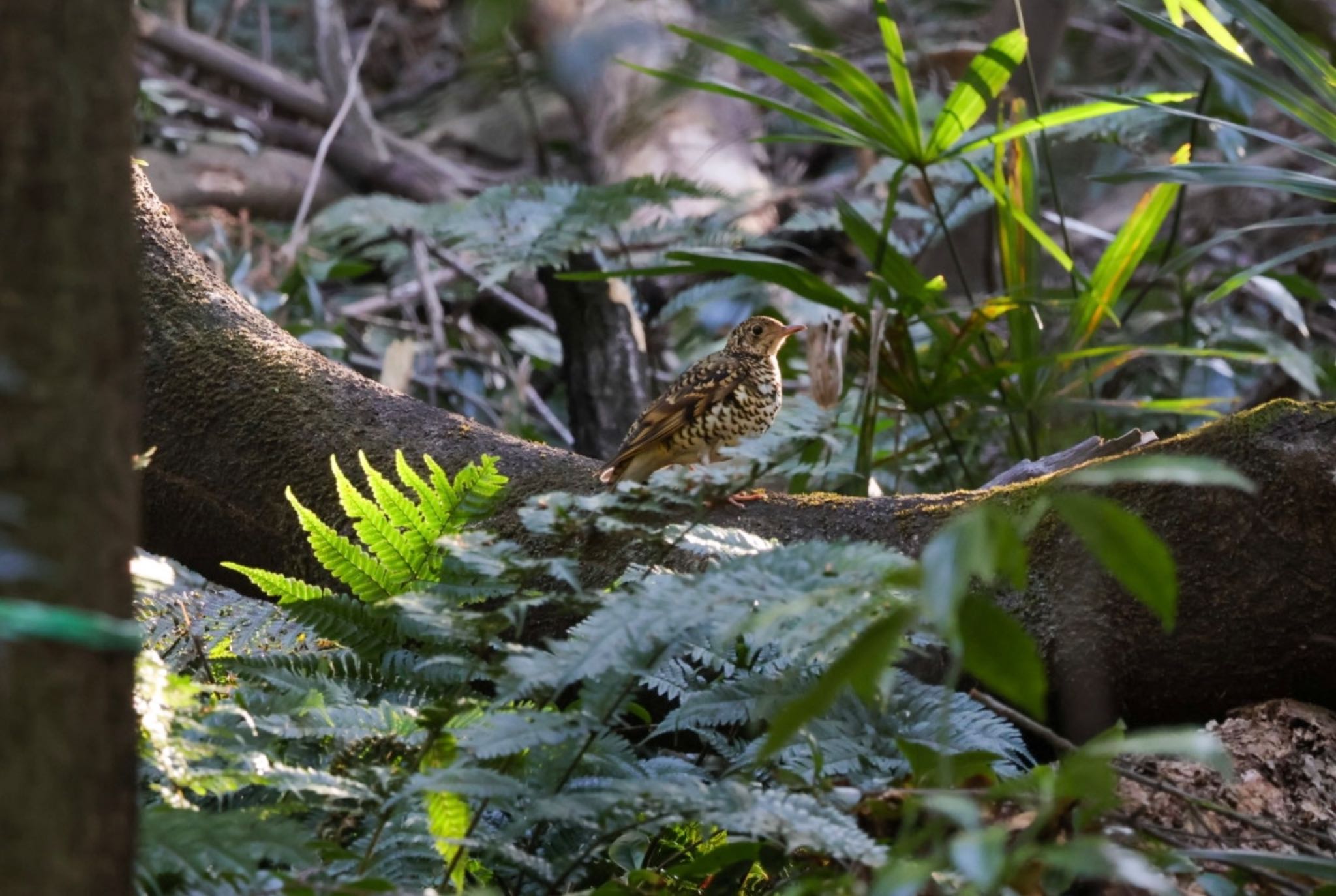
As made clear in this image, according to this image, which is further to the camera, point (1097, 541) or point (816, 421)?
point (816, 421)

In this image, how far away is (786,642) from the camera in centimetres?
153

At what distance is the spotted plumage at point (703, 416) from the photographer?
136 inches

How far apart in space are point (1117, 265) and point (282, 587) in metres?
2.73

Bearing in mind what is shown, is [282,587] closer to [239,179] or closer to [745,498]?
[745,498]

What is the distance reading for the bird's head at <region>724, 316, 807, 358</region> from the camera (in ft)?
12.8

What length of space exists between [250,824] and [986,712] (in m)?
1.19

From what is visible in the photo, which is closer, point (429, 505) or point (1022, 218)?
point (429, 505)

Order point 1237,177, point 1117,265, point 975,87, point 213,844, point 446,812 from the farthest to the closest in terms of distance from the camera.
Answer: point 1117,265, point 975,87, point 1237,177, point 446,812, point 213,844

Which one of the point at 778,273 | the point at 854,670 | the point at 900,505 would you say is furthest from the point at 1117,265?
the point at 854,670

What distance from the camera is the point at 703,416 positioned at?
353 centimetres

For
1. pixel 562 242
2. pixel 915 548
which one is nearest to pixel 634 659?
pixel 915 548

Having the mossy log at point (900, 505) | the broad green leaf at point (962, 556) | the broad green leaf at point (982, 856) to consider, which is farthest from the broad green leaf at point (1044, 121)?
the broad green leaf at point (982, 856)

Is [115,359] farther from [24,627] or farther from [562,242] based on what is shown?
[562,242]

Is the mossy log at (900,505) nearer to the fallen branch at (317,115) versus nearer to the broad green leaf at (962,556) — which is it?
the broad green leaf at (962,556)
